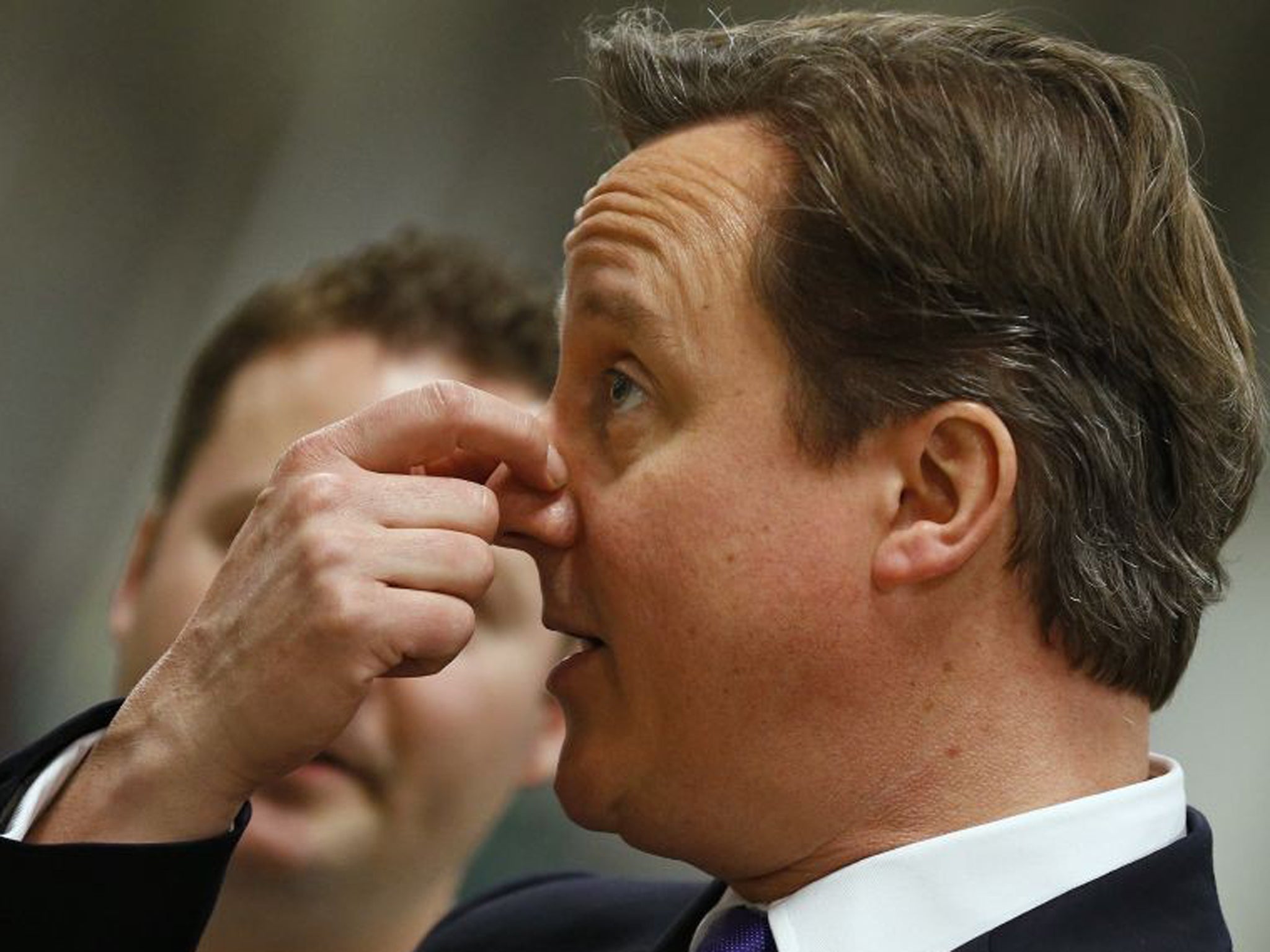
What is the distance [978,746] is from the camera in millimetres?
1314

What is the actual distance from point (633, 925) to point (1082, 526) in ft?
1.89

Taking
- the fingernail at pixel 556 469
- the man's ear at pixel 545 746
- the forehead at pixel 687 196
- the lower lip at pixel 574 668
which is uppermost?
the forehead at pixel 687 196

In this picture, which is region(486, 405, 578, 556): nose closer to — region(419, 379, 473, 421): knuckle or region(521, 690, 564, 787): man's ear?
region(419, 379, 473, 421): knuckle

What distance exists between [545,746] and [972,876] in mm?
996

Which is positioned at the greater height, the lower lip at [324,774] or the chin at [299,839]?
the lower lip at [324,774]

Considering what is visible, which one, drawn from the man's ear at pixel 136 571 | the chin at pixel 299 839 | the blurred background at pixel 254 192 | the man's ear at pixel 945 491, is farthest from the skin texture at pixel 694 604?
the blurred background at pixel 254 192

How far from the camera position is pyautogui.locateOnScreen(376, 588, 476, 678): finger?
1.33m

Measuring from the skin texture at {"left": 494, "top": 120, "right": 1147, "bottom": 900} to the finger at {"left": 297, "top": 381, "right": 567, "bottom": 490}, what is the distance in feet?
0.12

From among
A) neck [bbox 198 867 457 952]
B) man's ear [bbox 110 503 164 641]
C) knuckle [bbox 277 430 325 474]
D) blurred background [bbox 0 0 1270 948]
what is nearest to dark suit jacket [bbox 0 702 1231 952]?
knuckle [bbox 277 430 325 474]

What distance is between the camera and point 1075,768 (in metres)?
1.32

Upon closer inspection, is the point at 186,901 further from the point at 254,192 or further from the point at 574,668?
the point at 254,192

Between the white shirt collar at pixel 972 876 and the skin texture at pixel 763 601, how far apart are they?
0.10 ft

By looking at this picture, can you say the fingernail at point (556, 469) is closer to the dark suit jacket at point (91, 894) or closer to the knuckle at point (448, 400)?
the knuckle at point (448, 400)

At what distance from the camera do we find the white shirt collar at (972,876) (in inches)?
50.3
